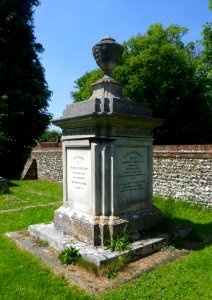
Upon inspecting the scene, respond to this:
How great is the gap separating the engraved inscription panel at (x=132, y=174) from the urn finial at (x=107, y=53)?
1679mm

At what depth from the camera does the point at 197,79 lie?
1065 inches

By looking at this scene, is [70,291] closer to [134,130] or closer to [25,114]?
[134,130]

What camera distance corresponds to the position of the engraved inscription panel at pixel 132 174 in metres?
5.57

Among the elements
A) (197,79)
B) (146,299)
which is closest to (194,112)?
(197,79)

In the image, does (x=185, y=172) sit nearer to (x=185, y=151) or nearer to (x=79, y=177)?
(x=185, y=151)

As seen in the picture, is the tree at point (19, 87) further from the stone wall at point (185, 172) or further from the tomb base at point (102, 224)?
the tomb base at point (102, 224)

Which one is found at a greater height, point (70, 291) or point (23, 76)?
point (23, 76)

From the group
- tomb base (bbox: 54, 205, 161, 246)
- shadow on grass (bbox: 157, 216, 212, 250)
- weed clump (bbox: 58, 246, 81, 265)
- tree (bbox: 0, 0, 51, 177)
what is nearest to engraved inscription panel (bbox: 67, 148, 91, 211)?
tomb base (bbox: 54, 205, 161, 246)

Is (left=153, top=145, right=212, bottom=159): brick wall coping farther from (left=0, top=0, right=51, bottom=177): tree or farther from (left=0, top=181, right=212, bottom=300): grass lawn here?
(left=0, top=0, right=51, bottom=177): tree

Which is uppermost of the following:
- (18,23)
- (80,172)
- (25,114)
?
(18,23)

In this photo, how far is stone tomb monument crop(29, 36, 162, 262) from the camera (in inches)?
207

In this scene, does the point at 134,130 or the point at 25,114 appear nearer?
the point at 134,130

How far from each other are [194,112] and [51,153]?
14.9 metres

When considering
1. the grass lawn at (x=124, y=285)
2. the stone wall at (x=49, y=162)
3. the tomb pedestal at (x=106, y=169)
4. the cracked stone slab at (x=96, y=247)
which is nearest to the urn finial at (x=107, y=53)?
the tomb pedestal at (x=106, y=169)
